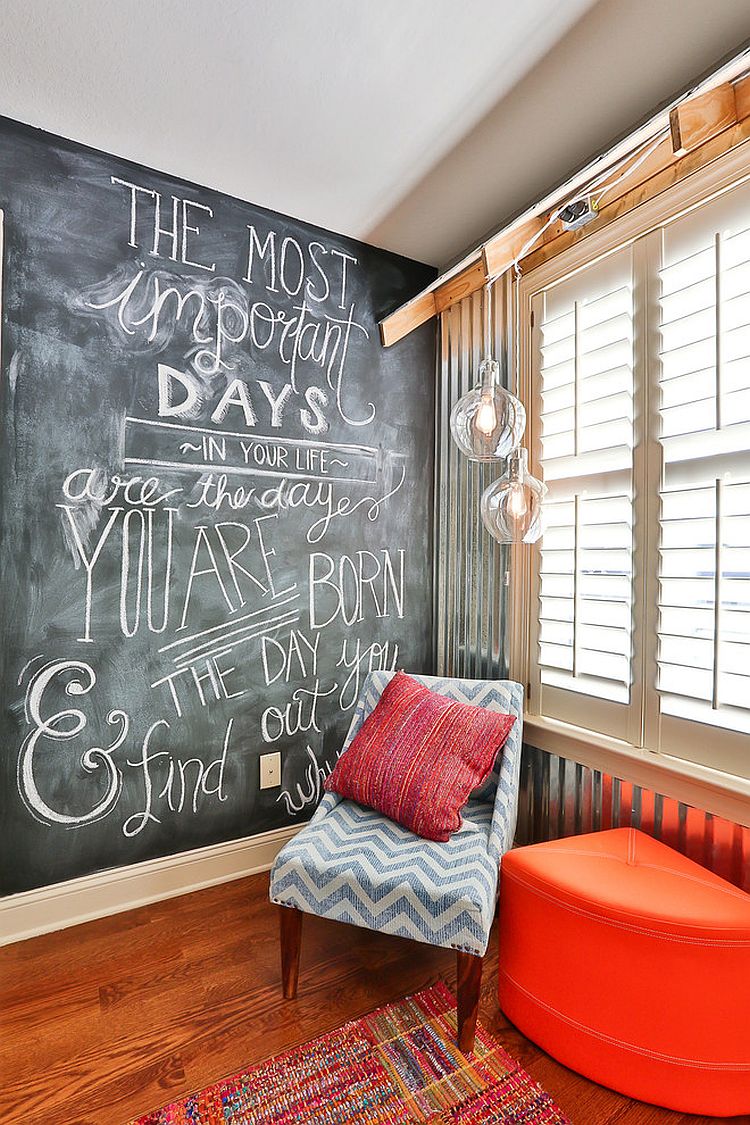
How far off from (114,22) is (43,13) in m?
0.17

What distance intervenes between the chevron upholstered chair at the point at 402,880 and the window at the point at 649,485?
48 centimetres

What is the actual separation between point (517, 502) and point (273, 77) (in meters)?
1.40

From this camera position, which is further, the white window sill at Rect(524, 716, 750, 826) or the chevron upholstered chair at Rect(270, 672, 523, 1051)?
the white window sill at Rect(524, 716, 750, 826)

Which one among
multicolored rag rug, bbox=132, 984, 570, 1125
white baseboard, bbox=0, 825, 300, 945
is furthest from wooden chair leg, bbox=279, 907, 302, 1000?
white baseboard, bbox=0, 825, 300, 945

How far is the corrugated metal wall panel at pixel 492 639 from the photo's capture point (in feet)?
5.73

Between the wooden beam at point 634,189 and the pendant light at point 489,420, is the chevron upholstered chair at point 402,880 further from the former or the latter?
the wooden beam at point 634,189

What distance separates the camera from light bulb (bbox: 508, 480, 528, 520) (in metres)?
1.70

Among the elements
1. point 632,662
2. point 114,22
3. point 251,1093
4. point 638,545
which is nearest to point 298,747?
point 251,1093

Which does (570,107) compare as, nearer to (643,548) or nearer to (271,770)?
(643,548)

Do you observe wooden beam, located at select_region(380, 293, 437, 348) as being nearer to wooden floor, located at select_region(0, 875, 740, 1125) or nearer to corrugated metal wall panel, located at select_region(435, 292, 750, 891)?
corrugated metal wall panel, located at select_region(435, 292, 750, 891)

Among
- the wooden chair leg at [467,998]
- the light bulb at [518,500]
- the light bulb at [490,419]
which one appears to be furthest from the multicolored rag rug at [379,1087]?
the light bulb at [490,419]

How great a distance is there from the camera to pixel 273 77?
67.6 inches

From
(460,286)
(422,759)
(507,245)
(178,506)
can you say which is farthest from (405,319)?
(422,759)

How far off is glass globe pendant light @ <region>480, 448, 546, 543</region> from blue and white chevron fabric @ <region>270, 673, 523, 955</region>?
30.1 inches
